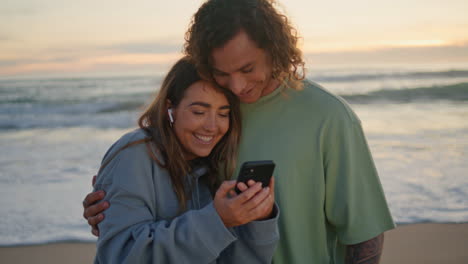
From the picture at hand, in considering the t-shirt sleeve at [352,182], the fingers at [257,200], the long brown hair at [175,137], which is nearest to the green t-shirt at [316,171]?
the t-shirt sleeve at [352,182]

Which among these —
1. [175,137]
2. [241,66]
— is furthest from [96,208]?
[241,66]

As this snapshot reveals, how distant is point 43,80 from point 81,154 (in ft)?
46.3

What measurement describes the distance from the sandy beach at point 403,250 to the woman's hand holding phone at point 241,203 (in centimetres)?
320

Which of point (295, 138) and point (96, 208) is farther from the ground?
point (295, 138)

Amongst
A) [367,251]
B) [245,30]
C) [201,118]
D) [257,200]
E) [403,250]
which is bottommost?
[403,250]

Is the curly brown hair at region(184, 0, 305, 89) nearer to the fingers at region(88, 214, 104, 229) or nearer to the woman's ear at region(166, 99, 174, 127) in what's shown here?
the woman's ear at region(166, 99, 174, 127)

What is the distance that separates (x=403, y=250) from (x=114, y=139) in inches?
288

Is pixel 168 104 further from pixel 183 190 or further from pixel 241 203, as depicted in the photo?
pixel 241 203

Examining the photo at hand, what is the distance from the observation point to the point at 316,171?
8.18 ft

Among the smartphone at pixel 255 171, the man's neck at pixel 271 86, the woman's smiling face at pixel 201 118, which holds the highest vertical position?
the man's neck at pixel 271 86

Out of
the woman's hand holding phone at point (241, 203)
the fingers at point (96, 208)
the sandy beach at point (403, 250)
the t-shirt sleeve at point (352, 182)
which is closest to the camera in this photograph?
the woman's hand holding phone at point (241, 203)

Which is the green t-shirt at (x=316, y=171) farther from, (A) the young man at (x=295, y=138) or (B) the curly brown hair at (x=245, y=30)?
(B) the curly brown hair at (x=245, y=30)

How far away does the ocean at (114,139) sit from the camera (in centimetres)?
596

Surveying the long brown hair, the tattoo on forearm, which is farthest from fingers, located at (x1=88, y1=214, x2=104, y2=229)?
the tattoo on forearm
